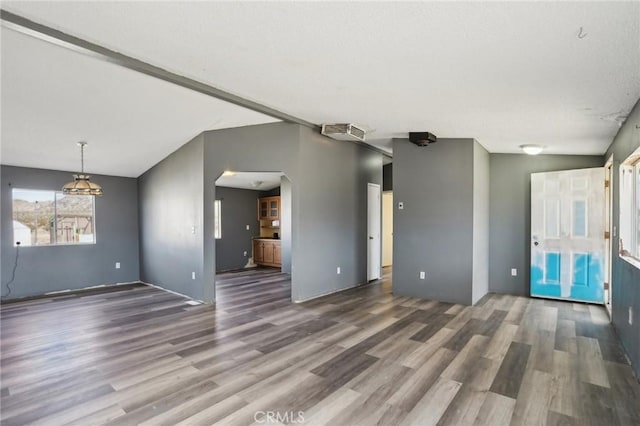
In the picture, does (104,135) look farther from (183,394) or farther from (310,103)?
(183,394)

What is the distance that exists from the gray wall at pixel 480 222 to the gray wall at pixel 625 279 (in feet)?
5.30

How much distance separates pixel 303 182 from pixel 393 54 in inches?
114

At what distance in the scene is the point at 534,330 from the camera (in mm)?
4059

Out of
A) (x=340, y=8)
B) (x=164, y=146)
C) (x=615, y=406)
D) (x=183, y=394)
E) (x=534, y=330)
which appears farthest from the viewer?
(x=164, y=146)

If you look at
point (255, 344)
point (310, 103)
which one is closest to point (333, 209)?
point (310, 103)

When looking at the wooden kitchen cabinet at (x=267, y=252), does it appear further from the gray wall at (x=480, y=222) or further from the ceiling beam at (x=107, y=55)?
the ceiling beam at (x=107, y=55)

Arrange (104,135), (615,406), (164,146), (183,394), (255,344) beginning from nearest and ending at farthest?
(615,406) < (183,394) < (255,344) < (104,135) < (164,146)

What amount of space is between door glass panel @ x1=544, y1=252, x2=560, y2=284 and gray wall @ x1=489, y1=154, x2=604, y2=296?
1.06 ft

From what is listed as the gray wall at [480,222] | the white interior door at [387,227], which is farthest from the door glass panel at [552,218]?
the white interior door at [387,227]

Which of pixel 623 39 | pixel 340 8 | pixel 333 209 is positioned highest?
pixel 340 8

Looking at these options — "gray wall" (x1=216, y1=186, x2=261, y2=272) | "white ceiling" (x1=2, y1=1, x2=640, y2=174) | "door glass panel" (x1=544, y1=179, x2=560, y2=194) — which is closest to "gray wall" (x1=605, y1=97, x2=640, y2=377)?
"white ceiling" (x1=2, y1=1, x2=640, y2=174)

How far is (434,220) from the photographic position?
547cm

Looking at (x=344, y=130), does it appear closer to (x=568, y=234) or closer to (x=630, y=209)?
(x=630, y=209)

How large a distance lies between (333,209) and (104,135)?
11.8ft
